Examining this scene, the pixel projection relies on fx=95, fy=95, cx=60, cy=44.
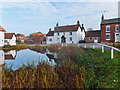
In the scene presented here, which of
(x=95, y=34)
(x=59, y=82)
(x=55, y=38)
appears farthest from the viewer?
(x=55, y=38)

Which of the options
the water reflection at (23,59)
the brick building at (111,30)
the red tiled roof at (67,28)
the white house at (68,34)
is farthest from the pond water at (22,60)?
the red tiled roof at (67,28)

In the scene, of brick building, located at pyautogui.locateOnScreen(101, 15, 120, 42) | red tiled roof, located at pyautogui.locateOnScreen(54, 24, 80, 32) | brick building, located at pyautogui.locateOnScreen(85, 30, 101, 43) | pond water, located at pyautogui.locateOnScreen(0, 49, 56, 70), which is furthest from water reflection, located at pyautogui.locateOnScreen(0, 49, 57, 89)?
red tiled roof, located at pyautogui.locateOnScreen(54, 24, 80, 32)

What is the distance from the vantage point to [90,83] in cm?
439

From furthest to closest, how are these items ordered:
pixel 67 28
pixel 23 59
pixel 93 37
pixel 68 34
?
pixel 67 28 → pixel 68 34 → pixel 93 37 → pixel 23 59

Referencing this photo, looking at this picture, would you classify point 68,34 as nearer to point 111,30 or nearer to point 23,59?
point 111,30

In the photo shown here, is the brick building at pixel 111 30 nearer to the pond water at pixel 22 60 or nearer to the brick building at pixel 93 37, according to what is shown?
the brick building at pixel 93 37

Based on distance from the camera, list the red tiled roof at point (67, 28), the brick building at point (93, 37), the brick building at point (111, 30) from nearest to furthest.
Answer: the brick building at point (111, 30), the brick building at point (93, 37), the red tiled roof at point (67, 28)

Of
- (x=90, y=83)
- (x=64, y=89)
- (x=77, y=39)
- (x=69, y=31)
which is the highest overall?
(x=69, y=31)

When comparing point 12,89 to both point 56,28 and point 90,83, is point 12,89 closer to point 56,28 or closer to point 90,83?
point 90,83

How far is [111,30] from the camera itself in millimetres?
28344

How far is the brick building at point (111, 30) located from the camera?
27.7m

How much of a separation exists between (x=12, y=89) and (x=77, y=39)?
35.1 metres

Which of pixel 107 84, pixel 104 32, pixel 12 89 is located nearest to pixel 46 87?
pixel 12 89

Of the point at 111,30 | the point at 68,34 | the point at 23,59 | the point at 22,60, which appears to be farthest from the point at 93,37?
the point at 22,60
